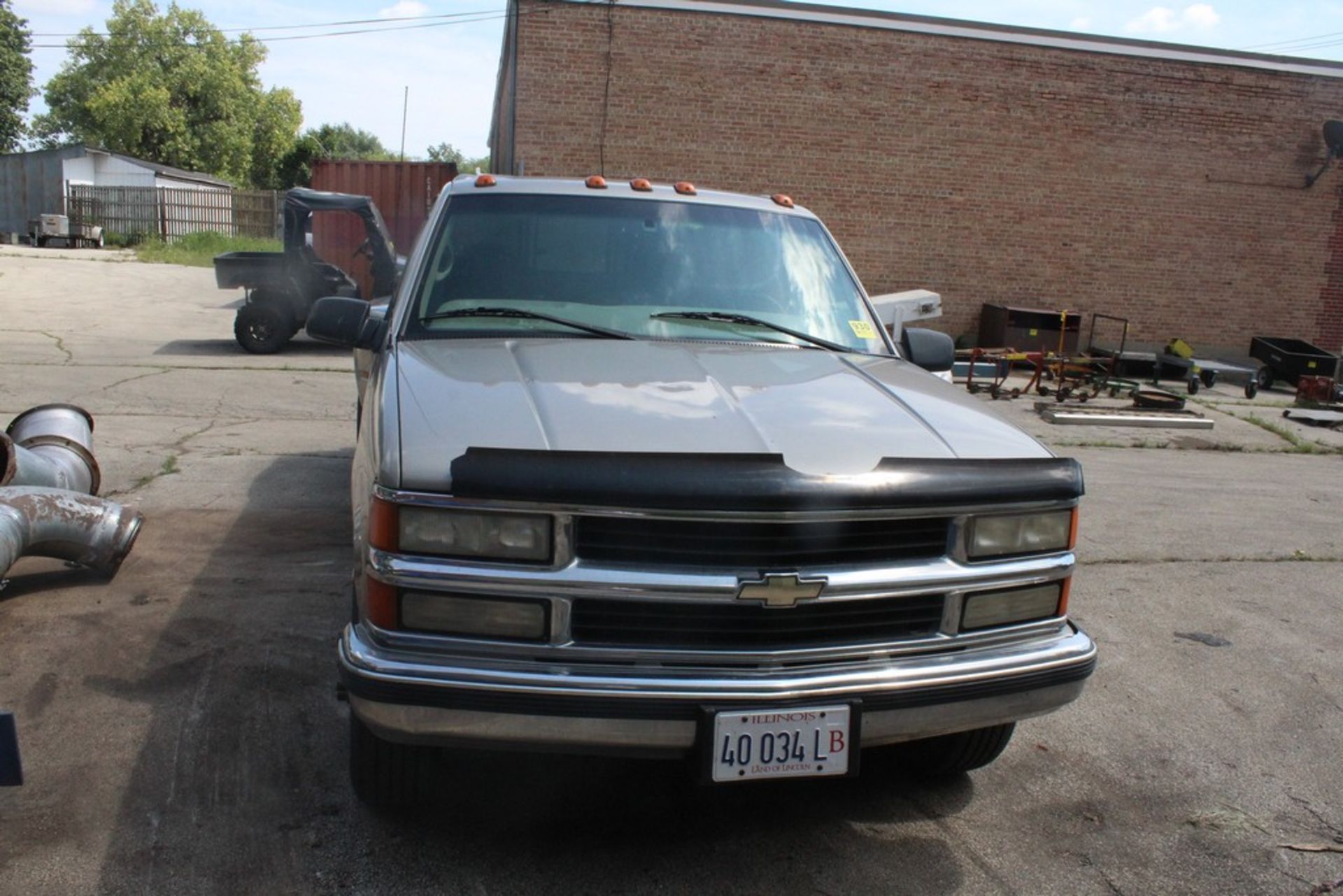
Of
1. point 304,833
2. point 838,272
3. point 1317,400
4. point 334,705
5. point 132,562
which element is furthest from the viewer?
point 1317,400

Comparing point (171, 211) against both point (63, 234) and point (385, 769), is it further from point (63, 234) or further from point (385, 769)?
point (385, 769)

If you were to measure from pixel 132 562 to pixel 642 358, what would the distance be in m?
3.11

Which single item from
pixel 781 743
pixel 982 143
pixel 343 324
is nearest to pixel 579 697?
pixel 781 743

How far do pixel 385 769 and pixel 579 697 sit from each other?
0.75 metres

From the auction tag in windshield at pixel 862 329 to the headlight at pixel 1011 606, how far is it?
57.0 inches

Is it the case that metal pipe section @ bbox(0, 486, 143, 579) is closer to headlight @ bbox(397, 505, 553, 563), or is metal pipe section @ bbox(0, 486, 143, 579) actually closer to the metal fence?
headlight @ bbox(397, 505, 553, 563)

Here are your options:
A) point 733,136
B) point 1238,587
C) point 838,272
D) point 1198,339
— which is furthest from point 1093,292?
point 838,272

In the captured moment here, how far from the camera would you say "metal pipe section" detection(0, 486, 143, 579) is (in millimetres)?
4449

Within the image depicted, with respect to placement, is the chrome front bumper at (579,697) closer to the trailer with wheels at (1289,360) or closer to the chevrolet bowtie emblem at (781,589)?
the chevrolet bowtie emblem at (781,589)

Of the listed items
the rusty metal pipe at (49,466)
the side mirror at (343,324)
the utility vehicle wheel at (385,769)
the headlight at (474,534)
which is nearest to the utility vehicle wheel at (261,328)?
the rusty metal pipe at (49,466)

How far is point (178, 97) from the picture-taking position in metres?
68.6

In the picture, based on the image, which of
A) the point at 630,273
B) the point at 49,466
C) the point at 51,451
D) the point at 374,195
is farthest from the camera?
the point at 374,195

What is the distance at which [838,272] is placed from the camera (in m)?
Result: 4.49

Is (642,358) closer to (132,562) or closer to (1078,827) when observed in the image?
(1078,827)
